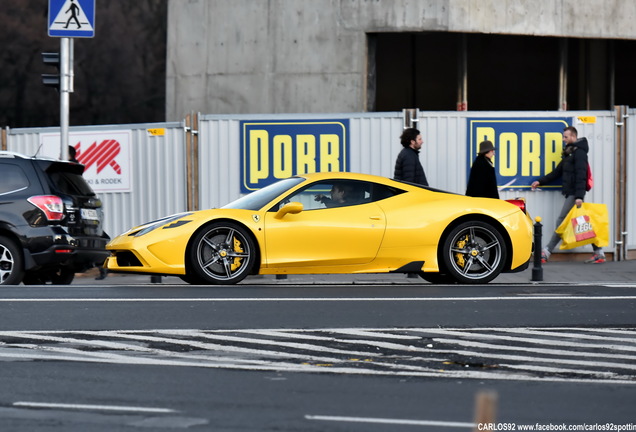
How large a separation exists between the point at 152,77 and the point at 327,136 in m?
45.8

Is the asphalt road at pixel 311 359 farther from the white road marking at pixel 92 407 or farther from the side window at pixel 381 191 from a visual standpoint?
the side window at pixel 381 191

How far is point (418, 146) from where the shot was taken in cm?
1689

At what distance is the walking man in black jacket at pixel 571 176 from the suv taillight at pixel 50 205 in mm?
7096

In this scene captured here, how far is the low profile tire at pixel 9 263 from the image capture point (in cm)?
1407

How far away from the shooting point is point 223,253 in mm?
13266

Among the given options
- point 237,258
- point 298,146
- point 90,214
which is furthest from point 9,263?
point 298,146

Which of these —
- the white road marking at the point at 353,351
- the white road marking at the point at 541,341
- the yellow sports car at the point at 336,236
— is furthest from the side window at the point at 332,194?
the white road marking at the point at 541,341

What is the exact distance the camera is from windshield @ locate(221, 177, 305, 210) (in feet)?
44.6

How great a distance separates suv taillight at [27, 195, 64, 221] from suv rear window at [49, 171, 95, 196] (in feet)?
0.74

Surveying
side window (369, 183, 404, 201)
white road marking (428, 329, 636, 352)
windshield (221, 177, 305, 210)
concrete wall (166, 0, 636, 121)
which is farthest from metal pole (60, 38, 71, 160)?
white road marking (428, 329, 636, 352)

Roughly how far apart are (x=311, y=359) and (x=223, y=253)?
5.11 metres

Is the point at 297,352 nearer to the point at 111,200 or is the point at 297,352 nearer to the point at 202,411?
the point at 202,411

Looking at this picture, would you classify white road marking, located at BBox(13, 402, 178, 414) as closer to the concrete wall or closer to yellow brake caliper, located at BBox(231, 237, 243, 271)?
yellow brake caliper, located at BBox(231, 237, 243, 271)

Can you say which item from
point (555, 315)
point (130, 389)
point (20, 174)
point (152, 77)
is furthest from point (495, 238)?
point (152, 77)
